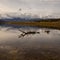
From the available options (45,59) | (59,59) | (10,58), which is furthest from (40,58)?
(10,58)

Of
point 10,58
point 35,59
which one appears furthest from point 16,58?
point 35,59

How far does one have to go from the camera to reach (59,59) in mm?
19609

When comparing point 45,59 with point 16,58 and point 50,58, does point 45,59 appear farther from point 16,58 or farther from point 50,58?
point 16,58

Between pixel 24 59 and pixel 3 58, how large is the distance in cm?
248

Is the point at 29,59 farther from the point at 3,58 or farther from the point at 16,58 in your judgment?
the point at 3,58

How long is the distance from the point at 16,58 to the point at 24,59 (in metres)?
1.03

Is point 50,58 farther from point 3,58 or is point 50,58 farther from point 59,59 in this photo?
point 3,58

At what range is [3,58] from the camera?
19.8m

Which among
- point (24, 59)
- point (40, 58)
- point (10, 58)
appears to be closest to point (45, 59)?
point (40, 58)

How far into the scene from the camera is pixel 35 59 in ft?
64.0

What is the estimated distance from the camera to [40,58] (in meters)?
20.2

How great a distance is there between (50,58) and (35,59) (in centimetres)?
192

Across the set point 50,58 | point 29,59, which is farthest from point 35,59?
point 50,58

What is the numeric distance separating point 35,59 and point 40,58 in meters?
0.90
